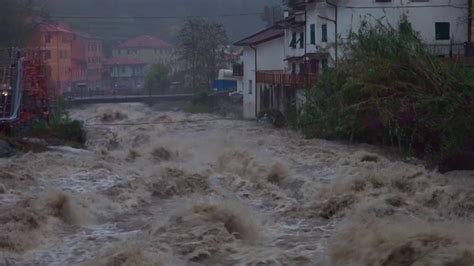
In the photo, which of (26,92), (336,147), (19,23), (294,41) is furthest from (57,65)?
(336,147)

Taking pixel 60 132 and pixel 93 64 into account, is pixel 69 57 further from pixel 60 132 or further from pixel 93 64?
pixel 60 132

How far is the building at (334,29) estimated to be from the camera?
1428 inches

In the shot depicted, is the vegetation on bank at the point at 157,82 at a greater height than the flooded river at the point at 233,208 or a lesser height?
greater

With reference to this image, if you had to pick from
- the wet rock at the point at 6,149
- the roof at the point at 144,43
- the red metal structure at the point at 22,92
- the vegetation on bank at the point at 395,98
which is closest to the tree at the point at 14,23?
the red metal structure at the point at 22,92

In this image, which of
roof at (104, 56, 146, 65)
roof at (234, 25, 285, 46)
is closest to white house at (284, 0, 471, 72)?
roof at (234, 25, 285, 46)

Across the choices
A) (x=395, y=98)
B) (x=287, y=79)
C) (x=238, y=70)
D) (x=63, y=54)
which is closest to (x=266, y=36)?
(x=238, y=70)

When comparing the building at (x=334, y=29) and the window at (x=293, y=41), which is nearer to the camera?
the building at (x=334, y=29)

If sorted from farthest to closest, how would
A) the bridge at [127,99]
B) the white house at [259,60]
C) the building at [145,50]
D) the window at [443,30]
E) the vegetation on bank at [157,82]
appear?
the building at [145,50] → the vegetation on bank at [157,82] → the bridge at [127,99] → the white house at [259,60] → the window at [443,30]

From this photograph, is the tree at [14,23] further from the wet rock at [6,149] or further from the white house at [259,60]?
the wet rock at [6,149]

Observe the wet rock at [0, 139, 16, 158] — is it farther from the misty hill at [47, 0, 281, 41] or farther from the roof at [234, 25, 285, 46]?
the misty hill at [47, 0, 281, 41]

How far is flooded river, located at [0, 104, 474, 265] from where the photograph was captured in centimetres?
1166

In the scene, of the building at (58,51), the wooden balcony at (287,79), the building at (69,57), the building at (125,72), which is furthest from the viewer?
the building at (125,72)

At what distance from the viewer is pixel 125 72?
97750mm

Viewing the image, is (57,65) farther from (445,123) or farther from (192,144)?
(445,123)
